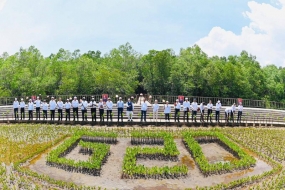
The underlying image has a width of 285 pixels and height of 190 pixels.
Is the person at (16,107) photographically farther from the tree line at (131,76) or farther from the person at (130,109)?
the tree line at (131,76)

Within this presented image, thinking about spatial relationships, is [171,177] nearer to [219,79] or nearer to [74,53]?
[219,79]

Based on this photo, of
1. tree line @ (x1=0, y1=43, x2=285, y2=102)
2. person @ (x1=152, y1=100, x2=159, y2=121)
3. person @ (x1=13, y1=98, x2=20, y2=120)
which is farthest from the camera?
tree line @ (x1=0, y1=43, x2=285, y2=102)

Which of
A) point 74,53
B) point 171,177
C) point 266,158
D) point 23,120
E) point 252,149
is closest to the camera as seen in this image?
point 171,177

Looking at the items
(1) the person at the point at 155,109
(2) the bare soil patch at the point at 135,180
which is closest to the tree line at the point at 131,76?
(1) the person at the point at 155,109

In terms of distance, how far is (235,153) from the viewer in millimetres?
17984

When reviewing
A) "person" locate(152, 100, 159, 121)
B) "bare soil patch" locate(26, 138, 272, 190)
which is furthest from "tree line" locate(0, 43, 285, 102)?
"bare soil patch" locate(26, 138, 272, 190)

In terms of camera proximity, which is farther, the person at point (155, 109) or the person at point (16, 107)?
the person at point (16, 107)

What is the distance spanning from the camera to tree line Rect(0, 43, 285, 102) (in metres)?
46.8

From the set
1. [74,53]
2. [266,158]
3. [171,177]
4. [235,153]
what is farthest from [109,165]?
[74,53]

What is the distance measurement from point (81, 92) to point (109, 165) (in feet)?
111

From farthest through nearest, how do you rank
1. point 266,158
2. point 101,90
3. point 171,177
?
point 101,90 → point 266,158 → point 171,177

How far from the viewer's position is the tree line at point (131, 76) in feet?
153

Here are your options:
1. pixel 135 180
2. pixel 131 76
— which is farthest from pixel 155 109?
pixel 131 76

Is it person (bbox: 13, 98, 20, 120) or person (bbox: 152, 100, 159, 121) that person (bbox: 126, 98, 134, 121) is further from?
person (bbox: 13, 98, 20, 120)
